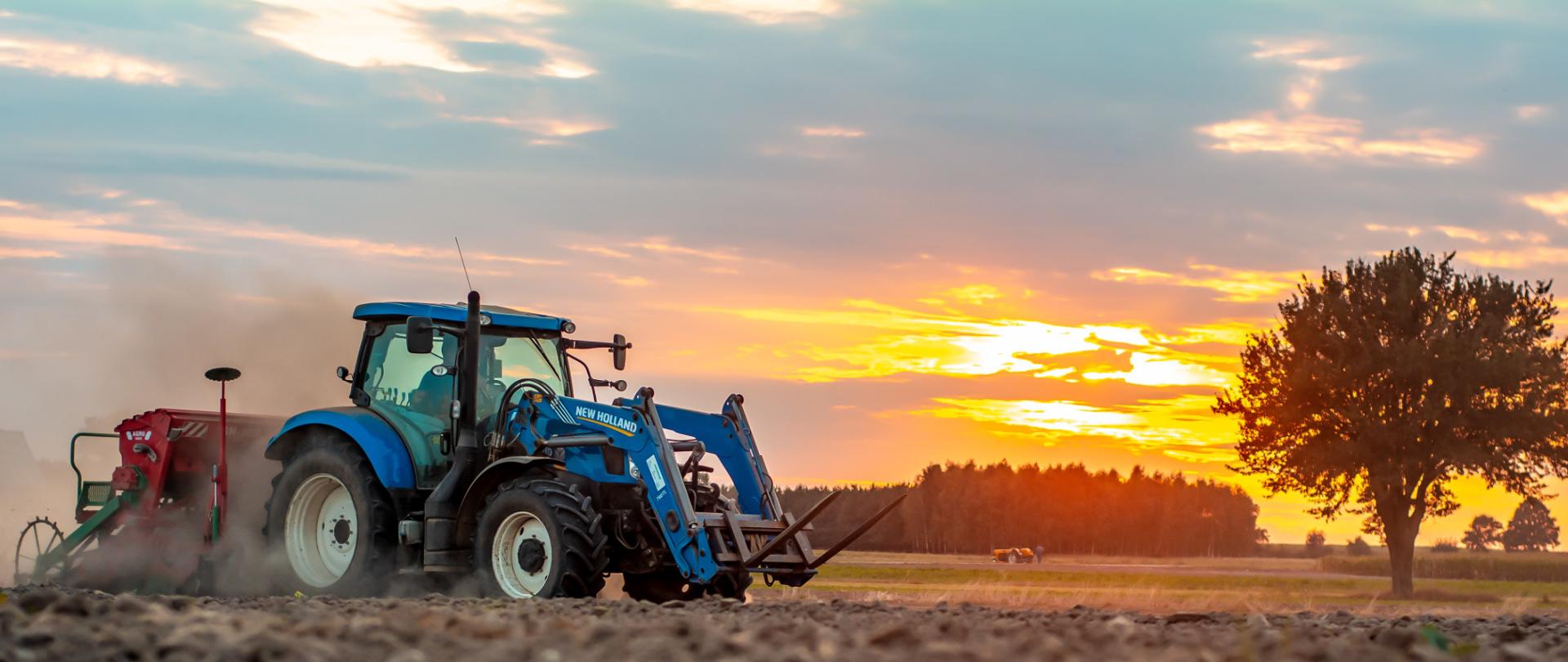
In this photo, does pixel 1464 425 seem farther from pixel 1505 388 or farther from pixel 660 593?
pixel 660 593

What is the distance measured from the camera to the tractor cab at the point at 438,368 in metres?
13.4

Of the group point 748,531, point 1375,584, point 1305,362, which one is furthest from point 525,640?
point 1375,584

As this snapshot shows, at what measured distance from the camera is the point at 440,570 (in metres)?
12.5

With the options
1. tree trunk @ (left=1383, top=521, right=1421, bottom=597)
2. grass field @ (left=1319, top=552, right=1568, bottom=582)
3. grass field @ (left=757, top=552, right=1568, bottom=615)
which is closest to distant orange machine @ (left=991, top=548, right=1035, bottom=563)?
grass field @ (left=757, top=552, right=1568, bottom=615)

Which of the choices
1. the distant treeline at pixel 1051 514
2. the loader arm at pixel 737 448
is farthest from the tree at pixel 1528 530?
the loader arm at pixel 737 448

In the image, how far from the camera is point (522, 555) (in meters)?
12.1

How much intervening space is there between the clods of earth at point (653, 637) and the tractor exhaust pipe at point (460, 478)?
3.28 metres

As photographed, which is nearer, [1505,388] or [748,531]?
[748,531]

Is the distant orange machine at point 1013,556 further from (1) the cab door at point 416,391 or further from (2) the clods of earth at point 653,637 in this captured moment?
(2) the clods of earth at point 653,637

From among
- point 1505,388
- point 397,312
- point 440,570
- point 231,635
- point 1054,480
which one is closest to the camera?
point 231,635

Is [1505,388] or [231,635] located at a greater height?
[1505,388]

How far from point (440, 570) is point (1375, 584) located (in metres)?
33.9

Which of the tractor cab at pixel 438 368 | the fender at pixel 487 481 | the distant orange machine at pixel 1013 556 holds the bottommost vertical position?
the distant orange machine at pixel 1013 556

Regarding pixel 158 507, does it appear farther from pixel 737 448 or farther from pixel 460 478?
pixel 737 448
